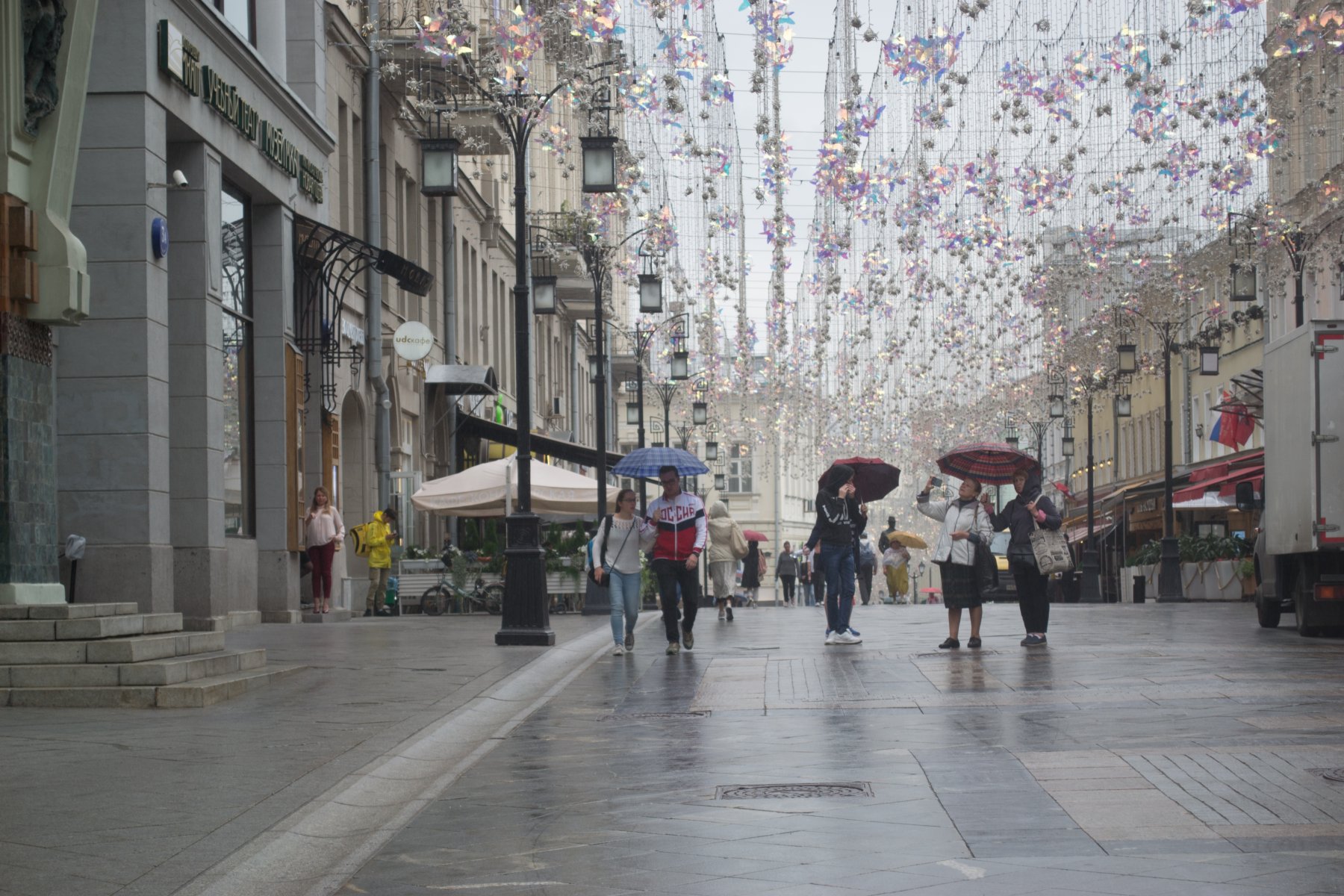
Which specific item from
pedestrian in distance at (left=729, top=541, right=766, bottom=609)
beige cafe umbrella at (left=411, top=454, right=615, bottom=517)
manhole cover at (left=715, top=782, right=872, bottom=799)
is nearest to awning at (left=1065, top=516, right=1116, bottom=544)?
pedestrian in distance at (left=729, top=541, right=766, bottom=609)

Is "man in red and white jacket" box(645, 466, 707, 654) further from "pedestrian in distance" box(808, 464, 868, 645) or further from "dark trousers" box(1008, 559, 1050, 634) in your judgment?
"dark trousers" box(1008, 559, 1050, 634)

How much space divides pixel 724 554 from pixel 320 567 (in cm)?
675

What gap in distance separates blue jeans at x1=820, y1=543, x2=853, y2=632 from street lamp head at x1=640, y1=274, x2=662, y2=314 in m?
13.0

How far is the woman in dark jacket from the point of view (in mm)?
19031

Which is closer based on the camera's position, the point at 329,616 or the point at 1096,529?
the point at 329,616

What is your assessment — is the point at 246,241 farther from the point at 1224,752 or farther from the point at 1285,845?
the point at 1285,845

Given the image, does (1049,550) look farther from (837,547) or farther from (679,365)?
(679,365)

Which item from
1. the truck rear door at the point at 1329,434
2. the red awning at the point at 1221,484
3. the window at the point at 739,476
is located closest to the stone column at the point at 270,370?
the truck rear door at the point at 1329,434

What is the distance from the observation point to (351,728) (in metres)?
10.8

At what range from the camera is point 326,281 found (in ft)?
88.0

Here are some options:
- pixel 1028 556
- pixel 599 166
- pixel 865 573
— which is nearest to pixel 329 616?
pixel 599 166

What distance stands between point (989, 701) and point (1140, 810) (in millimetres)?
5031

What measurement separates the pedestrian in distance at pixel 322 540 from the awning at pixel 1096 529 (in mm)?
36317

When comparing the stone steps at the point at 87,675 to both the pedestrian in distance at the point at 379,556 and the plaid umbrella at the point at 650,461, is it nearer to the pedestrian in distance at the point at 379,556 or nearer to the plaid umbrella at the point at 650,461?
the pedestrian in distance at the point at 379,556
